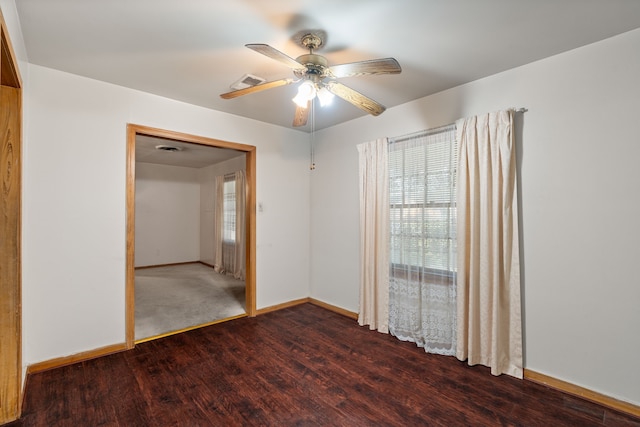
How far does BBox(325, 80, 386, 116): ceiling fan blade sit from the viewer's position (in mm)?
2057

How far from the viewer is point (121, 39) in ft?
6.66

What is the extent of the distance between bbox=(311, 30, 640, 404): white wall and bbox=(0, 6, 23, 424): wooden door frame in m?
3.48

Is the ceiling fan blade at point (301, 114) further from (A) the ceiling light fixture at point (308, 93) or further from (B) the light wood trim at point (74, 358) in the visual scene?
(B) the light wood trim at point (74, 358)

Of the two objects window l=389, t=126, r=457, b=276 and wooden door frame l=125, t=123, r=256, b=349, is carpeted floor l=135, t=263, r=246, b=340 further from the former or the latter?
window l=389, t=126, r=457, b=276

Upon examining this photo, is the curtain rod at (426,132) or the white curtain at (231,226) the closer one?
the curtain rod at (426,132)

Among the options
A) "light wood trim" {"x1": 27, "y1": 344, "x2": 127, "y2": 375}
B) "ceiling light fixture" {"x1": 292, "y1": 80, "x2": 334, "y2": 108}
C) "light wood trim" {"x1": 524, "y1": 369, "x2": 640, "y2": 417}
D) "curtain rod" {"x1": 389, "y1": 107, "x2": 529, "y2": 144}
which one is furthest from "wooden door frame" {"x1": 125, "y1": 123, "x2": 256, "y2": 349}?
"light wood trim" {"x1": 524, "y1": 369, "x2": 640, "y2": 417}

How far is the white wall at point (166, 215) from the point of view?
6.98 m

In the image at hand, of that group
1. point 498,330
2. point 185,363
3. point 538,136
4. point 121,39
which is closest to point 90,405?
point 185,363

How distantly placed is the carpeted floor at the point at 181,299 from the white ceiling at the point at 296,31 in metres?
2.60

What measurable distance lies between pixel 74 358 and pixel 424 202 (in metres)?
3.47

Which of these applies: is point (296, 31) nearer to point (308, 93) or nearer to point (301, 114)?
point (308, 93)

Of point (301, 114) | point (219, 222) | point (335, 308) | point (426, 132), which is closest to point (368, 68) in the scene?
point (301, 114)

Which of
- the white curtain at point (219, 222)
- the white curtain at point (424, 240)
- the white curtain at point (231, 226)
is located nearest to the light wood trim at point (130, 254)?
the white curtain at point (424, 240)

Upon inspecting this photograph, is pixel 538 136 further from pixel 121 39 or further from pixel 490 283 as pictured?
pixel 121 39
